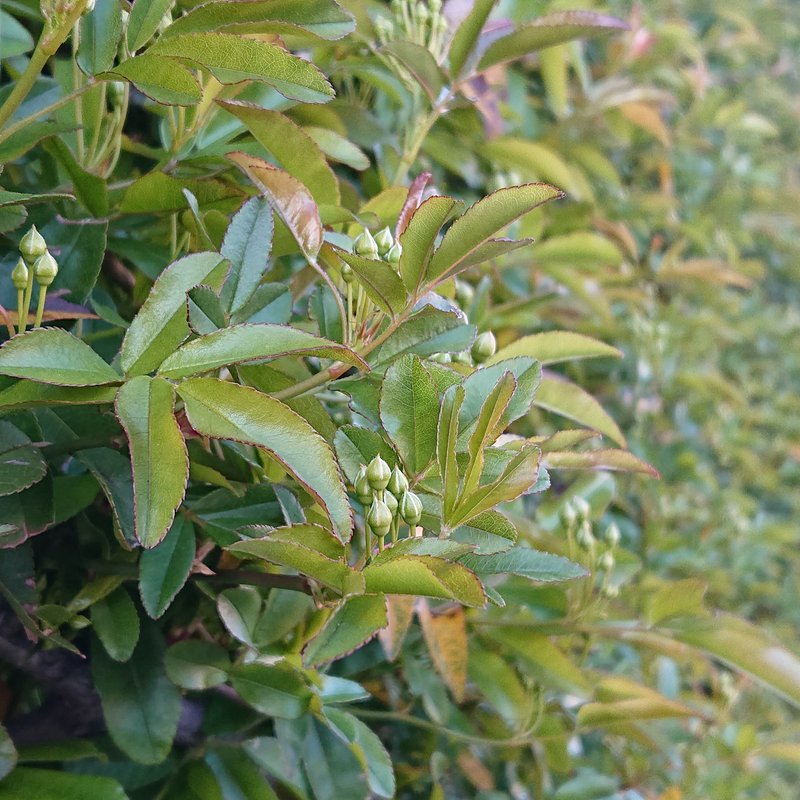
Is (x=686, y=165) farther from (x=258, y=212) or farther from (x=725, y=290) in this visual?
(x=258, y=212)

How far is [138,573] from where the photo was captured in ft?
1.75

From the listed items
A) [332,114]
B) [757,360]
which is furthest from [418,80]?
[757,360]

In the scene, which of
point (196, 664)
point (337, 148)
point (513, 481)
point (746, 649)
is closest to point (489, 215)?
point (513, 481)

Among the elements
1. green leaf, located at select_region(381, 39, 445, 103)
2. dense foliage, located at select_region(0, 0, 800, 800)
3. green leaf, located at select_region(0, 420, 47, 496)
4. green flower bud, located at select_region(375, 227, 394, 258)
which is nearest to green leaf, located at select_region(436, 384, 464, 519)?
dense foliage, located at select_region(0, 0, 800, 800)

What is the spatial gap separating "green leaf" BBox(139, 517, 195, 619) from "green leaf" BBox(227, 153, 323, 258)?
0.19 m

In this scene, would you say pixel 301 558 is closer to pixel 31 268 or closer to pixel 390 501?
pixel 390 501

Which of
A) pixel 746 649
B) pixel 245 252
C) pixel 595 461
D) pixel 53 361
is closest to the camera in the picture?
pixel 53 361

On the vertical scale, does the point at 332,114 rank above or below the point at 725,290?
above

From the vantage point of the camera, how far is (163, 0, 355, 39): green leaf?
0.47 m

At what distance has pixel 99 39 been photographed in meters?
0.49

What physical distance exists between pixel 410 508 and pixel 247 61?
257 millimetres

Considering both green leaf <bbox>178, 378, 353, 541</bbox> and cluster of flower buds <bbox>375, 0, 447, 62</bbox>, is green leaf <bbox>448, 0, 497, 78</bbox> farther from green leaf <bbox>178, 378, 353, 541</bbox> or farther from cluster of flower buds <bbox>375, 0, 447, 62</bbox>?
green leaf <bbox>178, 378, 353, 541</bbox>

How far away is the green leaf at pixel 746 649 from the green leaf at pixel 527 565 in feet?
0.90

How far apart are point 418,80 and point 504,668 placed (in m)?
0.52
